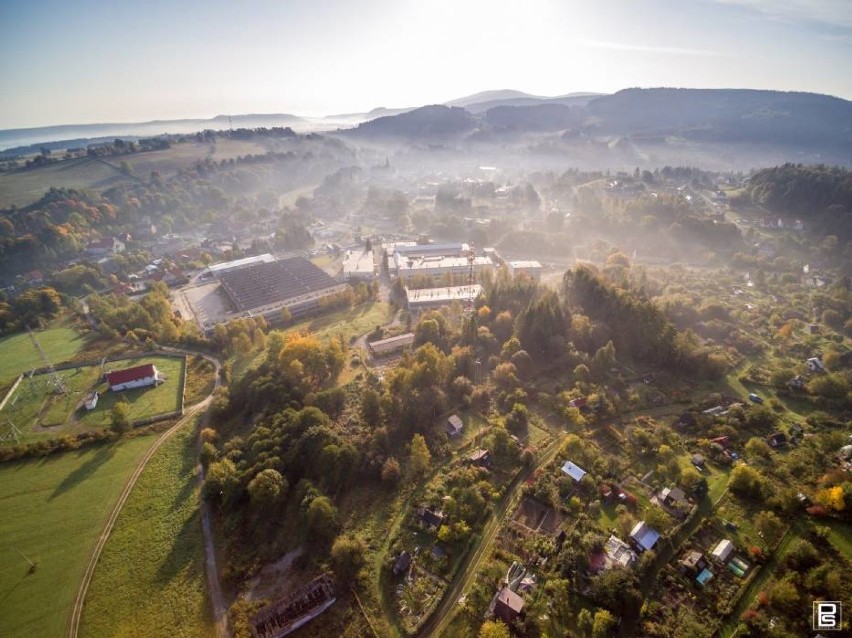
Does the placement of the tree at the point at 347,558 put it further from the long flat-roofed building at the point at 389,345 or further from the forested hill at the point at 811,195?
the forested hill at the point at 811,195

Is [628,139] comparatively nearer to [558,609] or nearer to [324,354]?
[324,354]

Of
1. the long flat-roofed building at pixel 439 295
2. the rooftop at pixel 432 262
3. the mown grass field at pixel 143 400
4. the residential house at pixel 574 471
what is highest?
the rooftop at pixel 432 262

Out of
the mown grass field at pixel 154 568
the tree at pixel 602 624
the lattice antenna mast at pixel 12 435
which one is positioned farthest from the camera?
the lattice antenna mast at pixel 12 435

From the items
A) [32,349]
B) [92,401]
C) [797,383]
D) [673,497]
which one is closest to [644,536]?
[673,497]

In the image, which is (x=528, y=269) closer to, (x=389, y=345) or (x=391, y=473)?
(x=389, y=345)

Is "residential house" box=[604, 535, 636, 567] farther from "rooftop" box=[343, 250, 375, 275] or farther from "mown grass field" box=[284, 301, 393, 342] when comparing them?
"rooftop" box=[343, 250, 375, 275]

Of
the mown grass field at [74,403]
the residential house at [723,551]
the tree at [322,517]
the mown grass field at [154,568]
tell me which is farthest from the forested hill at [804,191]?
the mown grass field at [74,403]
